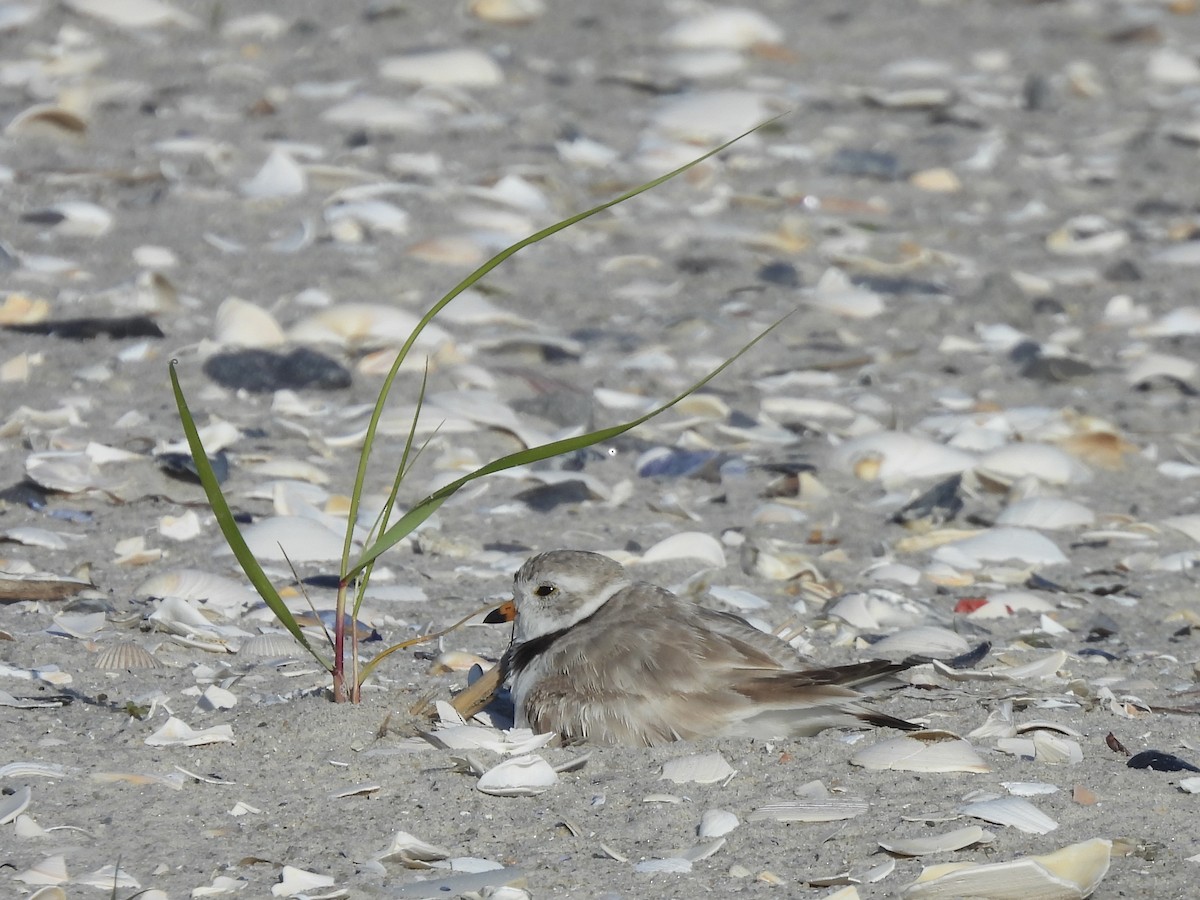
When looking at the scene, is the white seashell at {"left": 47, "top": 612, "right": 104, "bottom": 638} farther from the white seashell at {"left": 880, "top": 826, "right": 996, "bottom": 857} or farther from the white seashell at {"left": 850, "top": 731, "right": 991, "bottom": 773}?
the white seashell at {"left": 880, "top": 826, "right": 996, "bottom": 857}

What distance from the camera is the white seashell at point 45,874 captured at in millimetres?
2238

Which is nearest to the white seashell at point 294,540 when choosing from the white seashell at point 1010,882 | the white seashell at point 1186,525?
the white seashell at point 1010,882

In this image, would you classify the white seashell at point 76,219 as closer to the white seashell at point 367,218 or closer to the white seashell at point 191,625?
the white seashell at point 367,218

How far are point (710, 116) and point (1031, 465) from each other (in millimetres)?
3003

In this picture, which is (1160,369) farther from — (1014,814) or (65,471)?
(65,471)

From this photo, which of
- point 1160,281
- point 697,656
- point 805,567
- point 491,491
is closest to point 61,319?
point 491,491

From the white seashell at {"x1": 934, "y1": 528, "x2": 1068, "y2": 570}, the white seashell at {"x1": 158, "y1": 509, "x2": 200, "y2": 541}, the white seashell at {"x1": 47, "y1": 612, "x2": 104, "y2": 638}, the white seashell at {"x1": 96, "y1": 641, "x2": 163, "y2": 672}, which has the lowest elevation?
the white seashell at {"x1": 934, "y1": 528, "x2": 1068, "y2": 570}

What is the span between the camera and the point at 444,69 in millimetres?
7602

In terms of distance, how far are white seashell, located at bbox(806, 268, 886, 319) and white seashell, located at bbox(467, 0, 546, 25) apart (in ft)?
9.44

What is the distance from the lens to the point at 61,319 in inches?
208

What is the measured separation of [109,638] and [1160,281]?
15.3 ft

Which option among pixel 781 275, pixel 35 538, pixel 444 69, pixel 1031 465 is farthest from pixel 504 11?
pixel 35 538

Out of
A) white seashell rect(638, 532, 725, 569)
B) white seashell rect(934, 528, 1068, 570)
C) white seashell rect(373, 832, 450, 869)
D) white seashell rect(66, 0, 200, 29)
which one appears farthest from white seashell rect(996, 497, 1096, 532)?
white seashell rect(66, 0, 200, 29)

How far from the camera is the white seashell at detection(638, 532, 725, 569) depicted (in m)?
4.01
